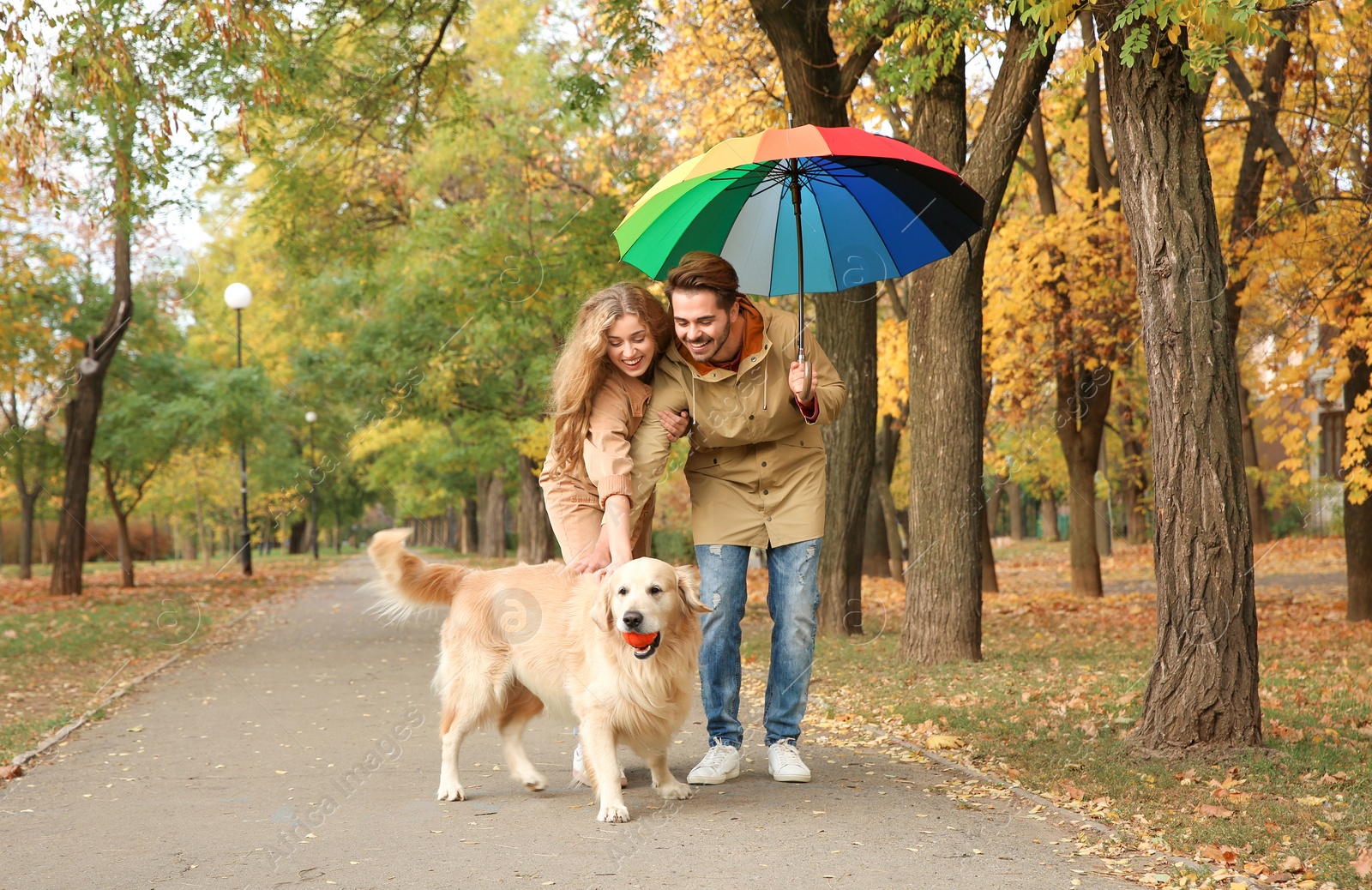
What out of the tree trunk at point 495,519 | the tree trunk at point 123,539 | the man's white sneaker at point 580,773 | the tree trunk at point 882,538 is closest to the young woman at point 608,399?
the man's white sneaker at point 580,773

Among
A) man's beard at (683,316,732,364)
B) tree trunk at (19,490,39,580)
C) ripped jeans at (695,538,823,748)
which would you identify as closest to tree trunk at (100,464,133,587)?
tree trunk at (19,490,39,580)

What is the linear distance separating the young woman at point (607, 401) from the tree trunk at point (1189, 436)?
237 cm

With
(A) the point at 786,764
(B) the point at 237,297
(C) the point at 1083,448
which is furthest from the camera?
(C) the point at 1083,448

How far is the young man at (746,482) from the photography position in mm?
4801

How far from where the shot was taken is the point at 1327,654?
9633 millimetres

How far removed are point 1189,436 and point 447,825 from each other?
375cm

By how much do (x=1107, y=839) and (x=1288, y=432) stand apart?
8719 millimetres

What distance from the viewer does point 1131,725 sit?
6168 millimetres

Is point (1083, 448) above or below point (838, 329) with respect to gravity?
below

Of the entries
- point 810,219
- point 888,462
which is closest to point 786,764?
point 810,219

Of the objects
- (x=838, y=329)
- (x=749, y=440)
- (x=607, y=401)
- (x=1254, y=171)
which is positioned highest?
(x=1254, y=171)

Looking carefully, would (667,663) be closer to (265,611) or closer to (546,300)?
(546,300)

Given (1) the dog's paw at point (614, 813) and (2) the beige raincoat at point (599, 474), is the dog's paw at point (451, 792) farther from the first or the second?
(2) the beige raincoat at point (599, 474)

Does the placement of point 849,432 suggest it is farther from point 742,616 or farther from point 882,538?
point 882,538
